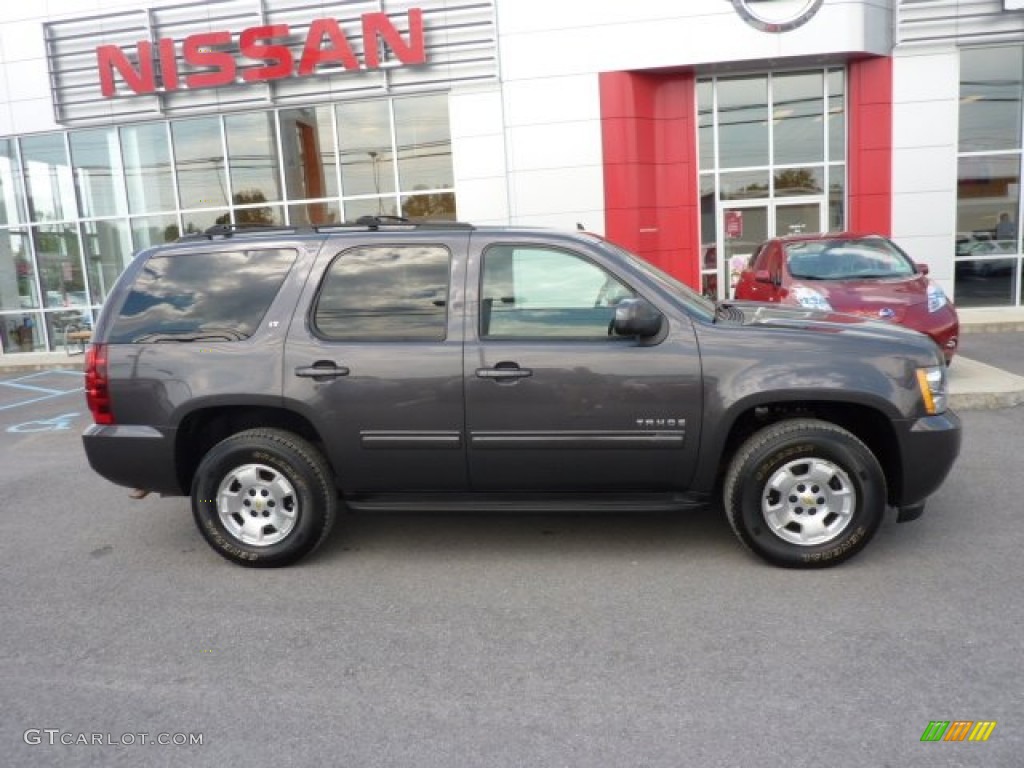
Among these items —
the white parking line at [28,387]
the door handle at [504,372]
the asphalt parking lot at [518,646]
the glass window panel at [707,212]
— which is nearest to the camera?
the asphalt parking lot at [518,646]

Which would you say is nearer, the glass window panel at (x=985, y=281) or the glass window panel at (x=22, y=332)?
the glass window panel at (x=985, y=281)

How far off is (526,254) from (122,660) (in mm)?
2804

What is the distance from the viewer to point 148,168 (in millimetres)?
16875

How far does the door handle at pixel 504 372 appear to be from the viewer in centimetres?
417

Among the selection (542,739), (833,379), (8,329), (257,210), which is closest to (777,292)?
(833,379)

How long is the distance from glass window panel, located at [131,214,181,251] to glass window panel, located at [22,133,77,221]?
1486 mm

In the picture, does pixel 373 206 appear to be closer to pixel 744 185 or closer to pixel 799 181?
pixel 744 185

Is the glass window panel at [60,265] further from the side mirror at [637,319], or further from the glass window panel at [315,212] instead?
the side mirror at [637,319]

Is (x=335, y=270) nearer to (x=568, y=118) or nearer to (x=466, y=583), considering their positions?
(x=466, y=583)

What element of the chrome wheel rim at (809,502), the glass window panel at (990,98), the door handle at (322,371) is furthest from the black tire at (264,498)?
the glass window panel at (990,98)

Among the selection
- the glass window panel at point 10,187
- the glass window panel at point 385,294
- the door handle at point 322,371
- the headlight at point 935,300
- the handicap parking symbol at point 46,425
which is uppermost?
the glass window panel at point 10,187

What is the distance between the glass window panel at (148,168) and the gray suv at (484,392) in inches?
539

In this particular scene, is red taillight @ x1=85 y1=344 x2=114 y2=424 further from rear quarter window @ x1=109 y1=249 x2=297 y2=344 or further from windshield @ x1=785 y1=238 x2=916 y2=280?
windshield @ x1=785 y1=238 x2=916 y2=280

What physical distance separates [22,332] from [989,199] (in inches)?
816
